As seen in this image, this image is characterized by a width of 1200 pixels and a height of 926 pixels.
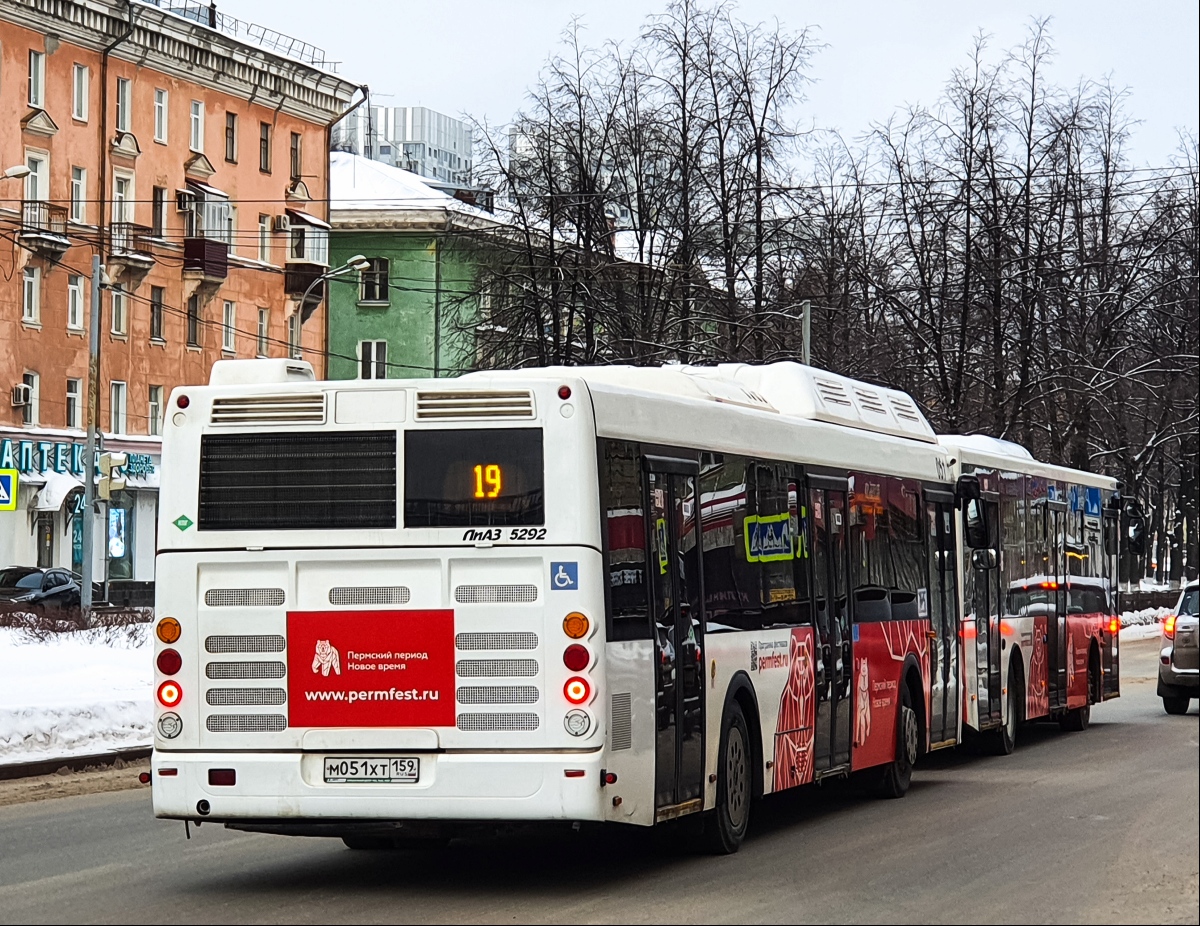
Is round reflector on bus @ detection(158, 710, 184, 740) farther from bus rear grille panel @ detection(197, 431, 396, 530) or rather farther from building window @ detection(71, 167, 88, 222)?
building window @ detection(71, 167, 88, 222)

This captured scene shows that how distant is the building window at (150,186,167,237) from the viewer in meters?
61.0

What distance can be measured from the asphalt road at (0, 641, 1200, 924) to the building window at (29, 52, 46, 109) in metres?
43.1

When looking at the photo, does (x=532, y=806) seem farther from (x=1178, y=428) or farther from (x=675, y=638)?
(x=1178, y=428)

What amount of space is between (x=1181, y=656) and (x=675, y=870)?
1492cm

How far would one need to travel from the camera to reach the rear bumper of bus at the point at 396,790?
1031 centimetres

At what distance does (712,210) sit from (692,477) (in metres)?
32.3

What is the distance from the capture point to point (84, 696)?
20844 millimetres

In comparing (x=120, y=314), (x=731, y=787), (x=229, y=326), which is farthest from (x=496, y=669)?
(x=229, y=326)

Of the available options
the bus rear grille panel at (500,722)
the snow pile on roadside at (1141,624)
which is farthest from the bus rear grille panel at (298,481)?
the snow pile on roadside at (1141,624)

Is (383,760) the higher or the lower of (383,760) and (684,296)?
the lower

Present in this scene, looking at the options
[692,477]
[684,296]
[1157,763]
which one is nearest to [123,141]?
[684,296]

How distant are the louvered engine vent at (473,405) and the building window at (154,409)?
169ft

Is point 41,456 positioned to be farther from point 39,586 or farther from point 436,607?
point 436,607

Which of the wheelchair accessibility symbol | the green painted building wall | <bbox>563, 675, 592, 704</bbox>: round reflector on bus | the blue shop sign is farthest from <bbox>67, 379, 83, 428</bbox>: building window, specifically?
<bbox>563, 675, 592, 704</bbox>: round reflector on bus
